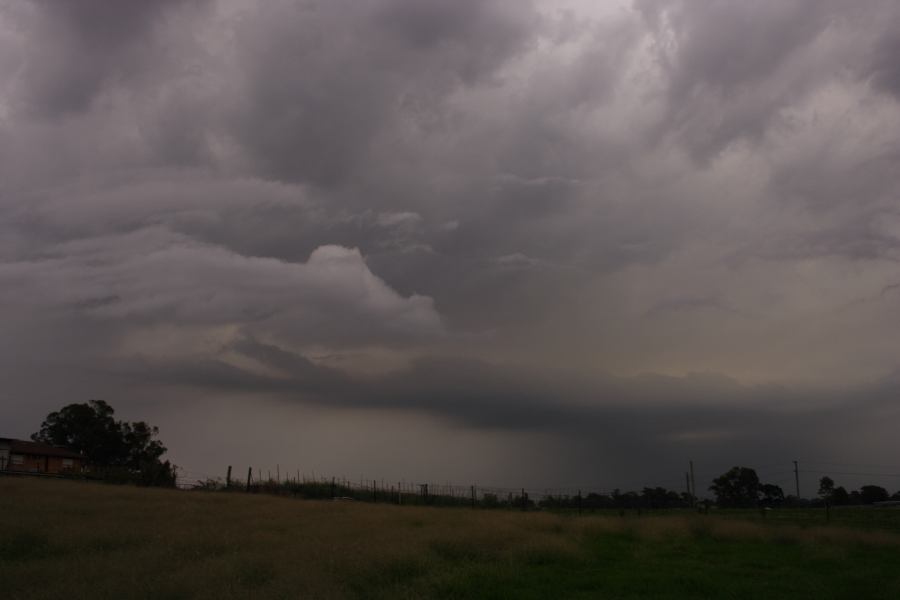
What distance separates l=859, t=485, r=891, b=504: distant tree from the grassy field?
59.2m

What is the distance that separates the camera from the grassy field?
484 inches

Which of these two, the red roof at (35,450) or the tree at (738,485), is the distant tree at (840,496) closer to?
the tree at (738,485)

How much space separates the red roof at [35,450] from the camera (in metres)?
59.4

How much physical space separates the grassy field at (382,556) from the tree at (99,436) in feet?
164

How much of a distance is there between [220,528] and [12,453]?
49.7 m

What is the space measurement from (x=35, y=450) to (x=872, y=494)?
83460 millimetres

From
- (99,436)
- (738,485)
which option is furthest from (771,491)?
(99,436)

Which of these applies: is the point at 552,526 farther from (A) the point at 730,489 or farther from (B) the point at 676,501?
(A) the point at 730,489

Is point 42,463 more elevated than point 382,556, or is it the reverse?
point 42,463

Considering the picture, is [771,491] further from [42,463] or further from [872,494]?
[42,463]

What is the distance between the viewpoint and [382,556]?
50.0 feet

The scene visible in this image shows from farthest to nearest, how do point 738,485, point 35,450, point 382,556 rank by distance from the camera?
point 738,485 < point 35,450 < point 382,556

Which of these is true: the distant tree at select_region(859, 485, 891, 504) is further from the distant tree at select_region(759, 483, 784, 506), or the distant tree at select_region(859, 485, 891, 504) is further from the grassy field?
the grassy field

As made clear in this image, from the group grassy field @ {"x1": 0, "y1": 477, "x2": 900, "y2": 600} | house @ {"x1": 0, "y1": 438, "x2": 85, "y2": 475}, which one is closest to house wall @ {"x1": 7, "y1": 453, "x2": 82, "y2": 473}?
house @ {"x1": 0, "y1": 438, "x2": 85, "y2": 475}
